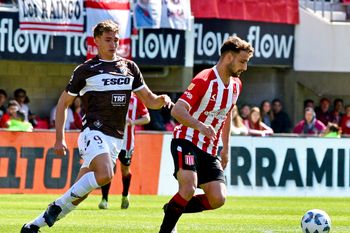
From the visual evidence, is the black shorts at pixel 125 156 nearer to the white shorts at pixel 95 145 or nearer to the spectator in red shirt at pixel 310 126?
the white shorts at pixel 95 145

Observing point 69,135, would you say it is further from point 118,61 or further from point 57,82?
point 118,61

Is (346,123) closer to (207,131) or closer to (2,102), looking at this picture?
(2,102)

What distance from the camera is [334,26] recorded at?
30.5 m

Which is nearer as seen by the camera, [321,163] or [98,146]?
[98,146]

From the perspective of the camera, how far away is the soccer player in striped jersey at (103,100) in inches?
500

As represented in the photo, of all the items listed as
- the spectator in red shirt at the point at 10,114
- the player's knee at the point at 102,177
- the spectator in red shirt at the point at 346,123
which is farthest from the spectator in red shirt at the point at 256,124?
the player's knee at the point at 102,177

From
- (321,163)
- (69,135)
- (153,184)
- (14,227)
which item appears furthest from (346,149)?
(14,227)

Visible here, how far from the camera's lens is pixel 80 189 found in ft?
40.2

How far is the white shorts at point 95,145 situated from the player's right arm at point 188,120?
0.96m

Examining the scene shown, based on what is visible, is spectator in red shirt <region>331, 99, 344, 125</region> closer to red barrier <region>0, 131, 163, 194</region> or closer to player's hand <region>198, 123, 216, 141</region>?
red barrier <region>0, 131, 163, 194</region>

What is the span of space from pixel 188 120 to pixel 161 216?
5017mm


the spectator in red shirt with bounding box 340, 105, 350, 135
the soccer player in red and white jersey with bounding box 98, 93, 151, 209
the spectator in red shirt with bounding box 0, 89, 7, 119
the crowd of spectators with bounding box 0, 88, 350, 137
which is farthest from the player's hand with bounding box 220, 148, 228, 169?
the spectator in red shirt with bounding box 340, 105, 350, 135

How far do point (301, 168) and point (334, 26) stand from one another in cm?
720

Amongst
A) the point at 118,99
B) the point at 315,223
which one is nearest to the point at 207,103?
the point at 118,99
